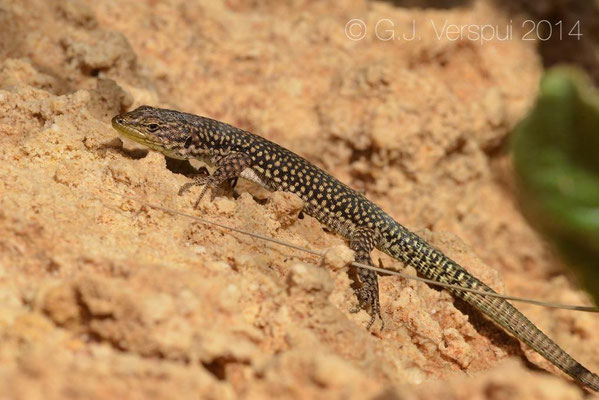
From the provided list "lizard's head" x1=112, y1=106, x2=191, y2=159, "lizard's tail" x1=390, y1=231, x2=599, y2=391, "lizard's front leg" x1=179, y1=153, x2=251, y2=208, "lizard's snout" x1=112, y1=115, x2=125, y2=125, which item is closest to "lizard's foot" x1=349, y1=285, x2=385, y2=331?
"lizard's tail" x1=390, y1=231, x2=599, y2=391

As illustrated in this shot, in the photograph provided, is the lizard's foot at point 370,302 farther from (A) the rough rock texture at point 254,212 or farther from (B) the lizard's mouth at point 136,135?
(B) the lizard's mouth at point 136,135

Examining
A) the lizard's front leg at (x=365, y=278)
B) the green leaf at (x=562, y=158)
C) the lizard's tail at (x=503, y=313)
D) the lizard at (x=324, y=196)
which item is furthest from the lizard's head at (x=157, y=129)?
the green leaf at (x=562, y=158)

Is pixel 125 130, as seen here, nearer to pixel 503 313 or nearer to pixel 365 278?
pixel 365 278

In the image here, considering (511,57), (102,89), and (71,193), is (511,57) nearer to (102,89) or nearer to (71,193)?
(102,89)

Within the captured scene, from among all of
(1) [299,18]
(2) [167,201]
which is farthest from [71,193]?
(1) [299,18]

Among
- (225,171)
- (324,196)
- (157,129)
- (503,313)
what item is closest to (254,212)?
(225,171)
